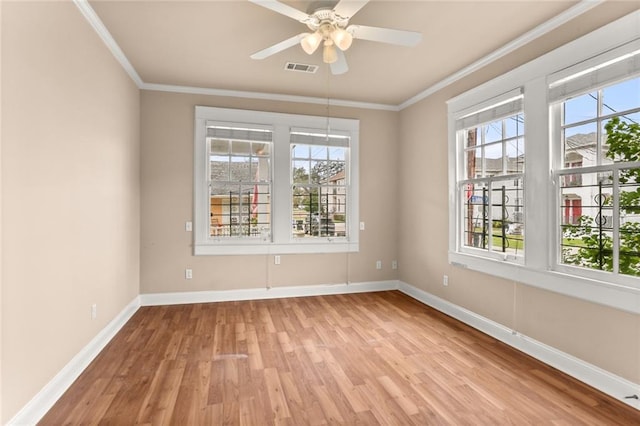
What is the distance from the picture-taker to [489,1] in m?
2.57

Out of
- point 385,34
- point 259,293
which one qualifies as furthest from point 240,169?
point 385,34

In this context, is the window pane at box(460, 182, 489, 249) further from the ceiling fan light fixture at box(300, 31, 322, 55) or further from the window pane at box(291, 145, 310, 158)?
the ceiling fan light fixture at box(300, 31, 322, 55)

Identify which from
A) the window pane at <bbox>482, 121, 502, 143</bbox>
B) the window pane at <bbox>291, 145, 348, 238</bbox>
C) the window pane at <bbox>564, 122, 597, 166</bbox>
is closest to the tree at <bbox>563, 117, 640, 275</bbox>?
the window pane at <bbox>564, 122, 597, 166</bbox>

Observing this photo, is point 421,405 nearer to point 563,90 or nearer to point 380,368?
point 380,368

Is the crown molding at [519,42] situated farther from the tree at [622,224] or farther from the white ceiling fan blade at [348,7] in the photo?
the white ceiling fan blade at [348,7]

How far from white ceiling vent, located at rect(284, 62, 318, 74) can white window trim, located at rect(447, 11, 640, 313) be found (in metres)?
1.82

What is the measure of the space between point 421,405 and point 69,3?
12.2 ft

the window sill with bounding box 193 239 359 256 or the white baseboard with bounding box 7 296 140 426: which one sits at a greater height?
the window sill with bounding box 193 239 359 256

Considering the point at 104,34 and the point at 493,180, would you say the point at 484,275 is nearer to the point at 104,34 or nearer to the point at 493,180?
the point at 493,180

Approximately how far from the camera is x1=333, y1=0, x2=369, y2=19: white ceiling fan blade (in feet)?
6.94

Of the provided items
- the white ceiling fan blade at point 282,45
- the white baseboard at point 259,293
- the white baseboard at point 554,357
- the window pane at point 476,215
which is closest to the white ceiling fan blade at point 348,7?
the white ceiling fan blade at point 282,45

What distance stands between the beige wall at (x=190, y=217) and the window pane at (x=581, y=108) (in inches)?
106

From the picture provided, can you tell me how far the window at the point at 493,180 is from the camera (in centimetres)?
326

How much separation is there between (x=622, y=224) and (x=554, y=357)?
1.19 meters
